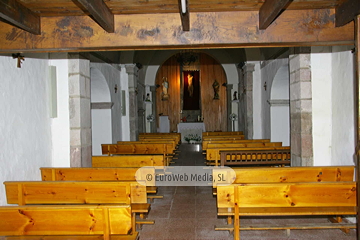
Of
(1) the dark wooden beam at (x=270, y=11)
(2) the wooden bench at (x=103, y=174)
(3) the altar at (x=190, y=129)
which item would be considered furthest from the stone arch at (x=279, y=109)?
(2) the wooden bench at (x=103, y=174)

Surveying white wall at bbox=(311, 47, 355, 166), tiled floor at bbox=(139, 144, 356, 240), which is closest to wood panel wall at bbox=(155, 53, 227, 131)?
tiled floor at bbox=(139, 144, 356, 240)

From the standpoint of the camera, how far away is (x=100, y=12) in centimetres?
277

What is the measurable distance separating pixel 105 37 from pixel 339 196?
296cm

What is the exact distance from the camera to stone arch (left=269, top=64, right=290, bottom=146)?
8008 mm

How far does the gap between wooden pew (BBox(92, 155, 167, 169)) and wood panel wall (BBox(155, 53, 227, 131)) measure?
33.4 ft

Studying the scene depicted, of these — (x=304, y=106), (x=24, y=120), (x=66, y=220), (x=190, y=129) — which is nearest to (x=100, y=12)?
(x=66, y=220)

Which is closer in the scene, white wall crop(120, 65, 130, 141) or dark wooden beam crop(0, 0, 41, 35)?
dark wooden beam crop(0, 0, 41, 35)

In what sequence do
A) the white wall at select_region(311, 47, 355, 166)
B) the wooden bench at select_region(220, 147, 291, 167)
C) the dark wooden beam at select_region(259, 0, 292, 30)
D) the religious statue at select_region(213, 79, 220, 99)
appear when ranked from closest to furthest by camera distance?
1. the dark wooden beam at select_region(259, 0, 292, 30)
2. the white wall at select_region(311, 47, 355, 166)
3. the wooden bench at select_region(220, 147, 291, 167)
4. the religious statue at select_region(213, 79, 220, 99)

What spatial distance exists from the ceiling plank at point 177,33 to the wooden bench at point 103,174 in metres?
1.64

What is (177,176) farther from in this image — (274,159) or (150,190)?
(150,190)

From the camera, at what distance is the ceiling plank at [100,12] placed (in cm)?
250

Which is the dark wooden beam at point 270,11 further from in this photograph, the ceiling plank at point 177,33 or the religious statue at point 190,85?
the religious statue at point 190,85

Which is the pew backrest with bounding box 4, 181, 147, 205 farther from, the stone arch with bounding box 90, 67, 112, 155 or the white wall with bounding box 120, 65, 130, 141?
the white wall with bounding box 120, 65, 130, 141

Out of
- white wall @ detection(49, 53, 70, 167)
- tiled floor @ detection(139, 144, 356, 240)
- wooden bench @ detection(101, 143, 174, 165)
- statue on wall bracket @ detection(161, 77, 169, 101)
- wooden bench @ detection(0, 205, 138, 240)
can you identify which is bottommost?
tiled floor @ detection(139, 144, 356, 240)
